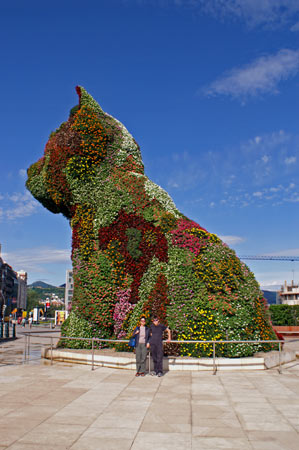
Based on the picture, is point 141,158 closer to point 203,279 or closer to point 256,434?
point 203,279

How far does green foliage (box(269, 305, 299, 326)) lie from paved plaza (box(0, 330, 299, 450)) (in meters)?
28.8

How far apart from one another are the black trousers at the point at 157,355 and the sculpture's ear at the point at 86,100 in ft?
30.8

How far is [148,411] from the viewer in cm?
748

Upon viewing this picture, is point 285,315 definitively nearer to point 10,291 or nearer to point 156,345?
point 156,345

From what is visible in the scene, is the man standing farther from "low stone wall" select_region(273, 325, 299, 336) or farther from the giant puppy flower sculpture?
"low stone wall" select_region(273, 325, 299, 336)

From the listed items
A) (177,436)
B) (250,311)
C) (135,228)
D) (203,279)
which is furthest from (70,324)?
(177,436)

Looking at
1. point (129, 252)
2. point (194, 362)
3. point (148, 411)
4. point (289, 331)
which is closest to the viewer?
point (148, 411)

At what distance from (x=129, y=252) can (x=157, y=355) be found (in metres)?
4.06

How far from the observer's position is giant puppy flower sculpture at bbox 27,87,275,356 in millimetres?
13047

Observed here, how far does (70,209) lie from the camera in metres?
16.1

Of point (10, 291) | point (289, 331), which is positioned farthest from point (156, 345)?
point (10, 291)

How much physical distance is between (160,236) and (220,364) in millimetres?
4581

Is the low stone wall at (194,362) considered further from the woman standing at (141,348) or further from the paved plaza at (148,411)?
the woman standing at (141,348)

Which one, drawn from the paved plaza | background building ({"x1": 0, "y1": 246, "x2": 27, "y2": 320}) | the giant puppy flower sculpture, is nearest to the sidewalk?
the paved plaza
